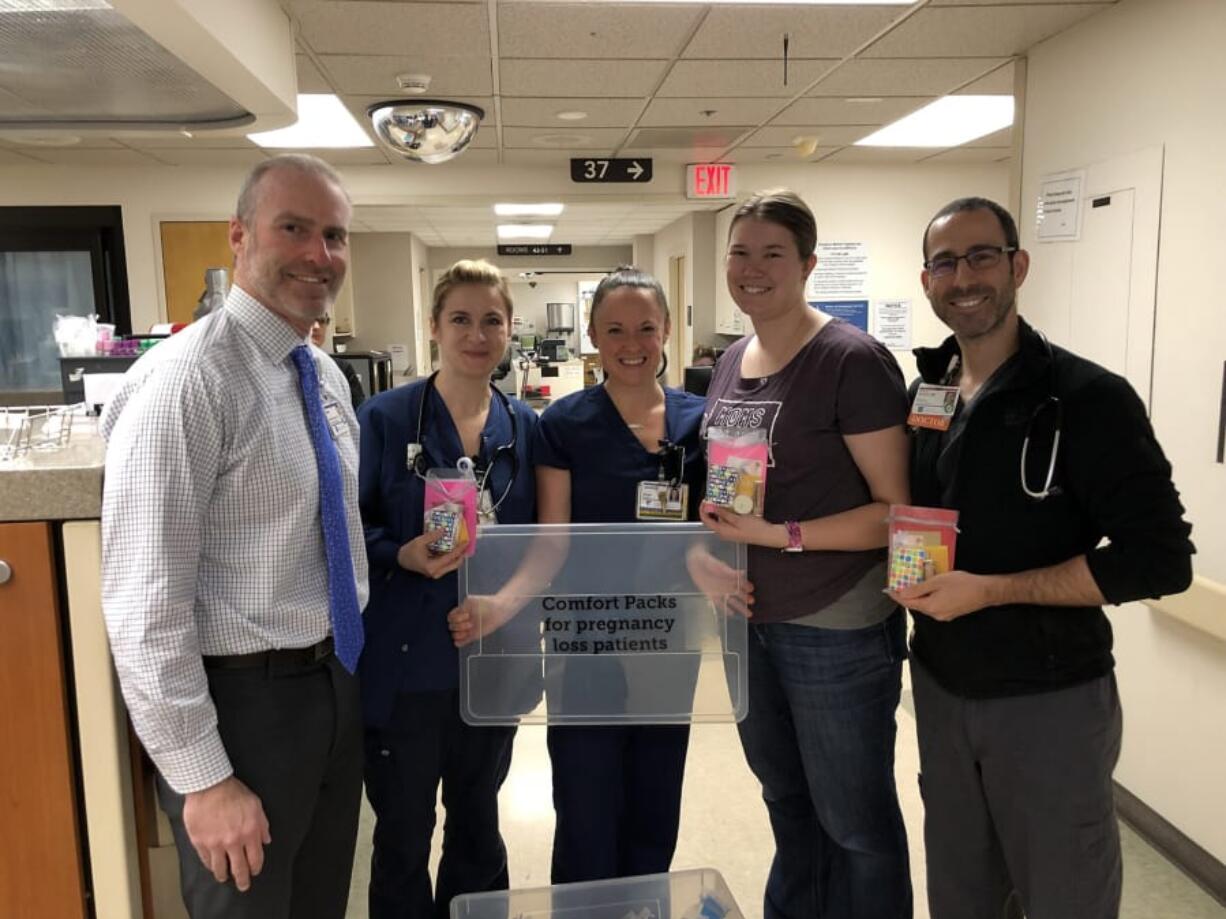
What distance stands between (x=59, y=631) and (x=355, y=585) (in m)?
0.44

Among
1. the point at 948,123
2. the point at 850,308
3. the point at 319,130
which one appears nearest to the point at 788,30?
the point at 948,123

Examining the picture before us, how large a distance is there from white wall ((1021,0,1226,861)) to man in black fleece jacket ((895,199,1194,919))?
1294mm

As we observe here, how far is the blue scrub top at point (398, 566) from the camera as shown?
176 cm

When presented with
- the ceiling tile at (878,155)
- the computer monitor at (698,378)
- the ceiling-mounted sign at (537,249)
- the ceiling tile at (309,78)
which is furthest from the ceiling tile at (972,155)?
the ceiling-mounted sign at (537,249)

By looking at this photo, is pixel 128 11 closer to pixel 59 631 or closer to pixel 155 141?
pixel 59 631

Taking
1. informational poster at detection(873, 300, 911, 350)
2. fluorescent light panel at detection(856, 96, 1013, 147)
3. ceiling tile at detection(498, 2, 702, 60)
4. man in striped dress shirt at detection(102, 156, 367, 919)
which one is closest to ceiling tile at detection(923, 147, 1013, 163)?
fluorescent light panel at detection(856, 96, 1013, 147)

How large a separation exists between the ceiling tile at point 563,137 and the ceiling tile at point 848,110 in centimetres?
100

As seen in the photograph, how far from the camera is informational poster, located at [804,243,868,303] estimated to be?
20.8ft

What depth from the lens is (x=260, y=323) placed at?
1.36m

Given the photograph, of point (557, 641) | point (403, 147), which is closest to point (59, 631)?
point (557, 641)

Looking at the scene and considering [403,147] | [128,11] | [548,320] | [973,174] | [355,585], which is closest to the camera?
[355,585]

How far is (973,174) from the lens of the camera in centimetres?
A: 642

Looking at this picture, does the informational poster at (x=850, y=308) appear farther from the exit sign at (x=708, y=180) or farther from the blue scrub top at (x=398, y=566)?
the blue scrub top at (x=398, y=566)

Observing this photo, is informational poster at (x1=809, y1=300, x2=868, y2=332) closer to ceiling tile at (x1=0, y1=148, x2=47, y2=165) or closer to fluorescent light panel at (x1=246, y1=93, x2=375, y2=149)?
fluorescent light panel at (x1=246, y1=93, x2=375, y2=149)
